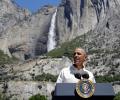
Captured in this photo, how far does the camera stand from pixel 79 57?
8383 millimetres

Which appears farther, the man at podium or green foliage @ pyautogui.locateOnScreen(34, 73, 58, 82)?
green foliage @ pyautogui.locateOnScreen(34, 73, 58, 82)

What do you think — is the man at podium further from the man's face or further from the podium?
the man's face

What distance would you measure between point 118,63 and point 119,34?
2716 cm

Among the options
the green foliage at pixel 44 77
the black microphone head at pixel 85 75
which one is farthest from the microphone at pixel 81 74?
the green foliage at pixel 44 77

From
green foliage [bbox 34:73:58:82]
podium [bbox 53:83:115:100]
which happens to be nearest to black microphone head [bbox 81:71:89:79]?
podium [bbox 53:83:115:100]

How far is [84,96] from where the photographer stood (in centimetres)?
768

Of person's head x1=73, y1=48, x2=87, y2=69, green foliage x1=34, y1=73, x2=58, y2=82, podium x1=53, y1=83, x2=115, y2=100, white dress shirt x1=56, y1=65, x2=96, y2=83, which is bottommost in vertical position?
podium x1=53, y1=83, x2=115, y2=100

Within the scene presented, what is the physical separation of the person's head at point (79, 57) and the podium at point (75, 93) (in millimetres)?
573

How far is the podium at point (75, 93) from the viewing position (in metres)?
7.71

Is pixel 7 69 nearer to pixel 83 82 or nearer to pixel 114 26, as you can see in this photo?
pixel 114 26

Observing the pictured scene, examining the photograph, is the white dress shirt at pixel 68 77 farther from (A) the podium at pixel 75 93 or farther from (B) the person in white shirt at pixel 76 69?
(A) the podium at pixel 75 93

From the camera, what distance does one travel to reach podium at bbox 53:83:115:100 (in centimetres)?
771

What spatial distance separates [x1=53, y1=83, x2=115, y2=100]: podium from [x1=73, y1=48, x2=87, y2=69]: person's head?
1.88 feet

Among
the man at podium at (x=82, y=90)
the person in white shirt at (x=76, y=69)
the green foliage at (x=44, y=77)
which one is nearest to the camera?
the man at podium at (x=82, y=90)
